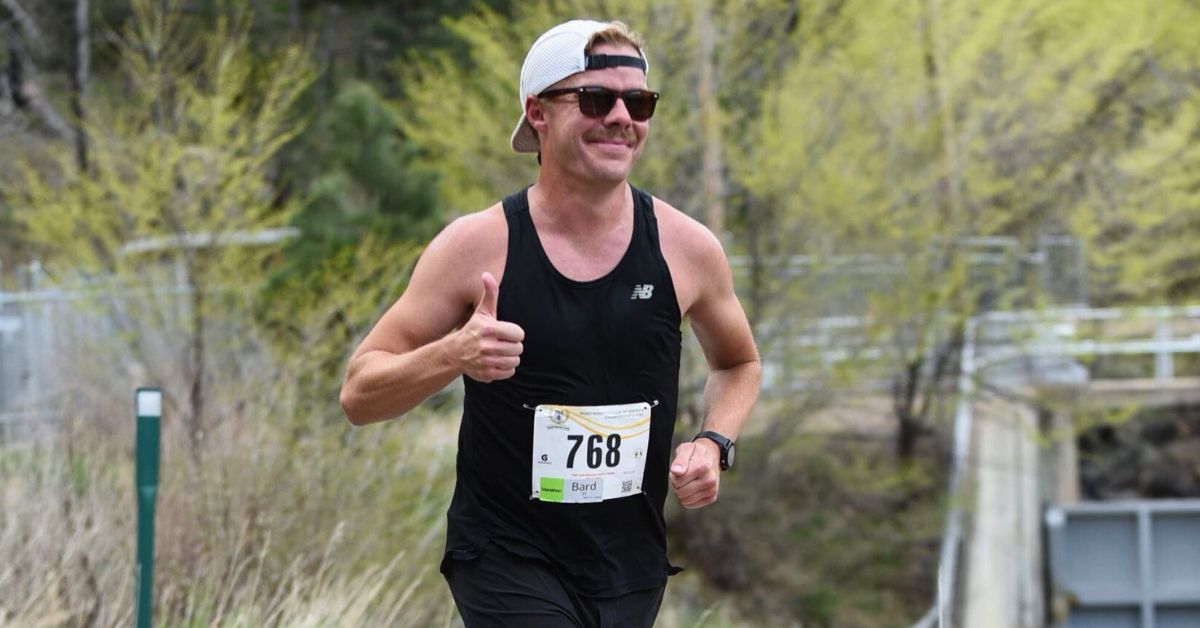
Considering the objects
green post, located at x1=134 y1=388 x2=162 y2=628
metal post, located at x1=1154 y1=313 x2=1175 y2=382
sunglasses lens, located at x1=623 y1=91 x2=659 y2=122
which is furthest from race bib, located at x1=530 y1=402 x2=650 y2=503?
metal post, located at x1=1154 y1=313 x2=1175 y2=382

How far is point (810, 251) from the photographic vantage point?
15117 millimetres

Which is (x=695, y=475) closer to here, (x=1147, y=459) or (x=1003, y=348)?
(x=1003, y=348)

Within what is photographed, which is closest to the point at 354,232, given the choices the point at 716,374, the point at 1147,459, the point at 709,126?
the point at 709,126

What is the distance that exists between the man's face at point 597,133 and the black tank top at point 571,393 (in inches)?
6.4

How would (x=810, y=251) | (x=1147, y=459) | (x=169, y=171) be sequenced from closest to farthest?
(x=169, y=171) < (x=810, y=251) < (x=1147, y=459)

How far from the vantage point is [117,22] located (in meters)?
24.2

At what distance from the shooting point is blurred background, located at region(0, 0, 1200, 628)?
1146 cm

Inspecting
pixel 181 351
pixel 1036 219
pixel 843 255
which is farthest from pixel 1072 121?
pixel 181 351

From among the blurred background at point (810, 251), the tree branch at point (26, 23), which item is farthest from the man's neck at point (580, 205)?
the tree branch at point (26, 23)

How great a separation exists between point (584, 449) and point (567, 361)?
0.21 meters

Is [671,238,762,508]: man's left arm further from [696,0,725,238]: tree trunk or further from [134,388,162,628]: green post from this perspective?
[696,0,725,238]: tree trunk

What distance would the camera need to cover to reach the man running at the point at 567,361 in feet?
11.0

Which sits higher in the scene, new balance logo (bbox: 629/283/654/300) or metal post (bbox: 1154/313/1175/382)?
new balance logo (bbox: 629/283/654/300)

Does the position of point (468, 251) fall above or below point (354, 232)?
below
